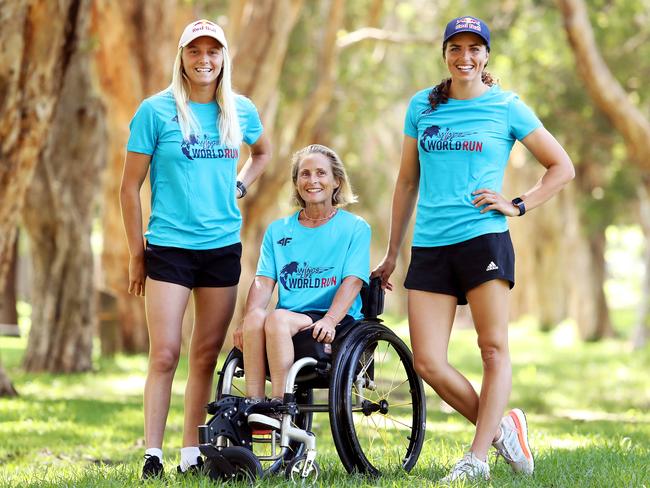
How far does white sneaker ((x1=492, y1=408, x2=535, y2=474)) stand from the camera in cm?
570

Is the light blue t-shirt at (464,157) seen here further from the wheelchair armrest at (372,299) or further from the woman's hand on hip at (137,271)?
the woman's hand on hip at (137,271)

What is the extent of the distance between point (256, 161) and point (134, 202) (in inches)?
35.3

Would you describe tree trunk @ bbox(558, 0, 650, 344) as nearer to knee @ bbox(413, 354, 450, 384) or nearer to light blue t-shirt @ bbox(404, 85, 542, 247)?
light blue t-shirt @ bbox(404, 85, 542, 247)

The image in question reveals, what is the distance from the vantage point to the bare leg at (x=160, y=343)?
18.3 ft

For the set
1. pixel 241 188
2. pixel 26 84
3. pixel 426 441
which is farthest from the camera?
pixel 26 84

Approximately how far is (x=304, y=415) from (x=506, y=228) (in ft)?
4.41

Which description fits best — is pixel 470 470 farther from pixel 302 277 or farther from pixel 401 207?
pixel 401 207

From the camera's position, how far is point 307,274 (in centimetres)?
577

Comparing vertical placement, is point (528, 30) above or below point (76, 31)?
above

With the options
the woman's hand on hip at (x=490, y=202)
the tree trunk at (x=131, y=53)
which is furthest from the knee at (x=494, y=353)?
the tree trunk at (x=131, y=53)

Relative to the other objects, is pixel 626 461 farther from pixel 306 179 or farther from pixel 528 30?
pixel 528 30

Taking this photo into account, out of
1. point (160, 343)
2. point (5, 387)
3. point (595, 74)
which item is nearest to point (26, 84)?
point (5, 387)

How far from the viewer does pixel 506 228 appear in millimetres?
5699

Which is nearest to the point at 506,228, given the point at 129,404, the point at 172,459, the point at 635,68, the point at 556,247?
the point at 172,459
